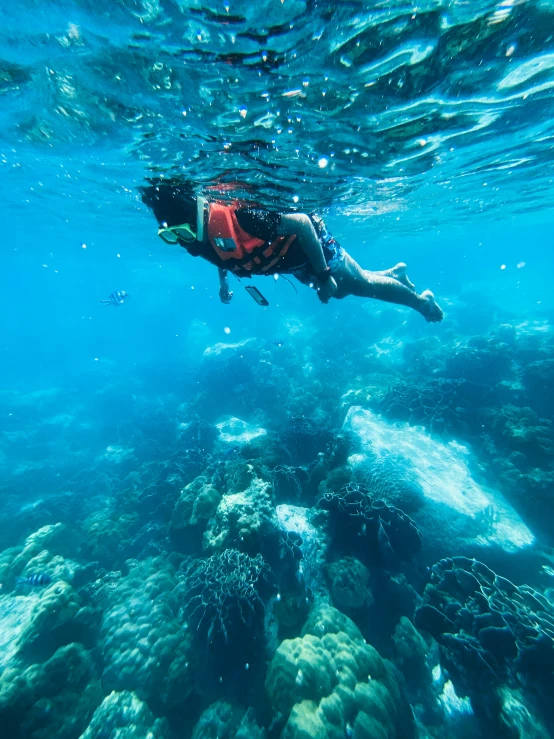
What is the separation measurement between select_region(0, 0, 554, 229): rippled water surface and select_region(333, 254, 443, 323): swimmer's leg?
12.2 ft

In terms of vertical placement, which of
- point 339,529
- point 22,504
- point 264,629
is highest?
point 339,529

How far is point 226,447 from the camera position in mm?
14898

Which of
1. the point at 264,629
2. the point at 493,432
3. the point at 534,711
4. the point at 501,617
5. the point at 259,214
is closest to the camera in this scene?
the point at 259,214

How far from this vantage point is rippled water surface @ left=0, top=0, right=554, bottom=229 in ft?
16.9

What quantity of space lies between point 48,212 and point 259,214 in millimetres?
24404

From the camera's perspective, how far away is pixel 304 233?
438 centimetres

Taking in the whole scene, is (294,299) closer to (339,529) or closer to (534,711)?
(339,529)

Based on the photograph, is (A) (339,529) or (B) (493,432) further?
(B) (493,432)

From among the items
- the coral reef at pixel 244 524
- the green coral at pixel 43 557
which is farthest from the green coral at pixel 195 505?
the green coral at pixel 43 557

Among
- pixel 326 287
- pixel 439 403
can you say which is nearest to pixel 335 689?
pixel 326 287

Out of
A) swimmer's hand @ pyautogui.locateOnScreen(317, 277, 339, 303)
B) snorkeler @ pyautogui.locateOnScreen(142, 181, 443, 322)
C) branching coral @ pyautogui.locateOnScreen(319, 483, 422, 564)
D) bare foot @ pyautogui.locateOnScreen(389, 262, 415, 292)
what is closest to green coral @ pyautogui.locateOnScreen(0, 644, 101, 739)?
branching coral @ pyautogui.locateOnScreen(319, 483, 422, 564)

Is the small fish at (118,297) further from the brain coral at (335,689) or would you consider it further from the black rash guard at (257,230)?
the brain coral at (335,689)

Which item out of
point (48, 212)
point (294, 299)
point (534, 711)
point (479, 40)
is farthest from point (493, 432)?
point (294, 299)

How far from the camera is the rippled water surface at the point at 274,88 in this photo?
5.15 metres
